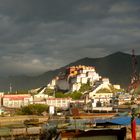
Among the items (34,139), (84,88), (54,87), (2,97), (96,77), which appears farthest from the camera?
(54,87)

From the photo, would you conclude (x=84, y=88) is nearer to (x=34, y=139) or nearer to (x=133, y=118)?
(x=34, y=139)

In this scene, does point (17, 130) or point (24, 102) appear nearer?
point (17, 130)

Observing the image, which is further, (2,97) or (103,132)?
(2,97)

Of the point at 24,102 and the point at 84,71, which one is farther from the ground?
the point at 84,71

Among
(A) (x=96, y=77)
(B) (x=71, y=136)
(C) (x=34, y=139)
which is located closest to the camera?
(B) (x=71, y=136)

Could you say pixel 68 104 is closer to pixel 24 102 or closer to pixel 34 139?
pixel 24 102

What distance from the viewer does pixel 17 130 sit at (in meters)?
25.2

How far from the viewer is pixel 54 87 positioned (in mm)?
183875

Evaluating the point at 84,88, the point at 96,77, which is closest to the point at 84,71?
the point at 96,77

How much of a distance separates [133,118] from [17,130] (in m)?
14.0

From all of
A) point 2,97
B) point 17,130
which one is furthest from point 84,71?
point 17,130

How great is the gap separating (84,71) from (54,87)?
16.7 m

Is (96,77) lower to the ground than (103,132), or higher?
higher

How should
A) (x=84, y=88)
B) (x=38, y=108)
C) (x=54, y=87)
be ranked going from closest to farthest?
1. (x=38, y=108)
2. (x=84, y=88)
3. (x=54, y=87)
